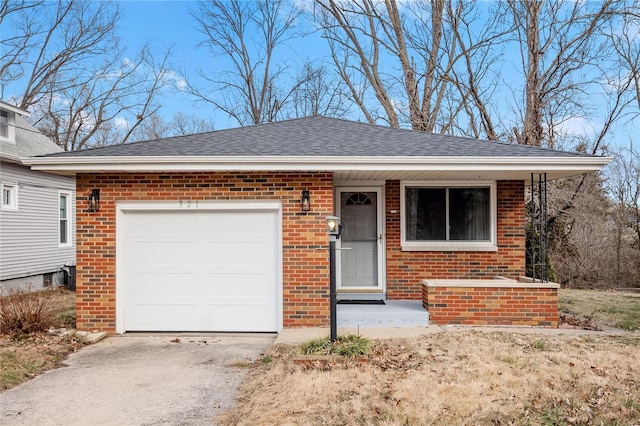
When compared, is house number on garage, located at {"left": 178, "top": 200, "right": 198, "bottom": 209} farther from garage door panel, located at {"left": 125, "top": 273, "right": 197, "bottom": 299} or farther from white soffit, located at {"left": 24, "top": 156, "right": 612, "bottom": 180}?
garage door panel, located at {"left": 125, "top": 273, "right": 197, "bottom": 299}

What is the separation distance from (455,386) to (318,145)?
14.0ft

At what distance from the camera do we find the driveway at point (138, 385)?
4312mm

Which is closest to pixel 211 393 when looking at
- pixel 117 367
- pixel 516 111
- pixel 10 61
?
pixel 117 367

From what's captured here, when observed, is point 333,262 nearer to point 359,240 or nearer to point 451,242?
point 359,240

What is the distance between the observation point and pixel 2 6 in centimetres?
1972

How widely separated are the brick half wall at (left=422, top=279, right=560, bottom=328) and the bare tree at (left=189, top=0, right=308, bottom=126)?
762 inches

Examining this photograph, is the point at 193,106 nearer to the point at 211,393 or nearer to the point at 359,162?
the point at 359,162

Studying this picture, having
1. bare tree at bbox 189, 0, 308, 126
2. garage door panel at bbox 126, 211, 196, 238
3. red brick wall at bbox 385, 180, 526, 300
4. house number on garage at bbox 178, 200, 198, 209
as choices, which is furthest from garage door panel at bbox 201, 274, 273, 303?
bare tree at bbox 189, 0, 308, 126

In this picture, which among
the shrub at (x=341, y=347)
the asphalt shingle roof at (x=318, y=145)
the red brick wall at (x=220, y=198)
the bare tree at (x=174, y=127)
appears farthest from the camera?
the bare tree at (x=174, y=127)

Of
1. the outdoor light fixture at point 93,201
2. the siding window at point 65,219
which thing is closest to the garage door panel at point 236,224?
the outdoor light fixture at point 93,201

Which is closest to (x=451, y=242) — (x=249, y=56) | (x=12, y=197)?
(x=12, y=197)

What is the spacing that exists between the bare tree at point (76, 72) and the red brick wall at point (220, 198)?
55.9 feet

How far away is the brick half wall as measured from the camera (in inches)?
298

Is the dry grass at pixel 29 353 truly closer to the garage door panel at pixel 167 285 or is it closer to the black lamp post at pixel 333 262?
the garage door panel at pixel 167 285
